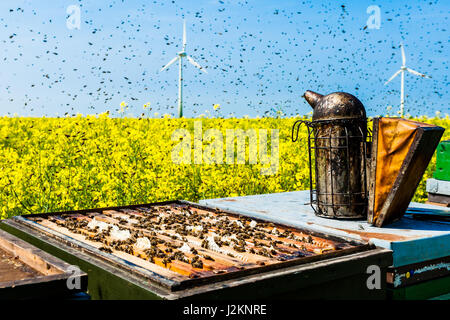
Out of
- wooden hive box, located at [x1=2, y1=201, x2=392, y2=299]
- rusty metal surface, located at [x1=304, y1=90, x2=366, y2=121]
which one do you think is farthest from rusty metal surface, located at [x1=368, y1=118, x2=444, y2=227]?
wooden hive box, located at [x1=2, y1=201, x2=392, y2=299]

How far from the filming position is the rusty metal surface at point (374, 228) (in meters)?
3.65

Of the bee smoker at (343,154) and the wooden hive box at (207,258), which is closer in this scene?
the wooden hive box at (207,258)

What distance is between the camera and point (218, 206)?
203 inches

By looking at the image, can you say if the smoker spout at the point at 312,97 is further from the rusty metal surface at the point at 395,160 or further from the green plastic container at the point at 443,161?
the green plastic container at the point at 443,161

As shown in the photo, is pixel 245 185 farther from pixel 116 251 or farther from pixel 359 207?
pixel 116 251

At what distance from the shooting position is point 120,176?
7.14 meters

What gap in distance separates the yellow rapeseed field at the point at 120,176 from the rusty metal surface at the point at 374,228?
69.0 inches

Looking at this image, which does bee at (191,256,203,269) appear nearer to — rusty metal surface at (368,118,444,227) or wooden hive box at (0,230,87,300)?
wooden hive box at (0,230,87,300)

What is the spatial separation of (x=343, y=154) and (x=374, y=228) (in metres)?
0.80

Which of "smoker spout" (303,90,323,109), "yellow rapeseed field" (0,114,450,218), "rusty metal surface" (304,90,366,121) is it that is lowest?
"yellow rapeseed field" (0,114,450,218)

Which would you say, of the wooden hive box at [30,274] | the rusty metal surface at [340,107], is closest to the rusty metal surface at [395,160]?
the rusty metal surface at [340,107]

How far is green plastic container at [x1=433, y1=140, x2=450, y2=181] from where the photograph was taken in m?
6.14

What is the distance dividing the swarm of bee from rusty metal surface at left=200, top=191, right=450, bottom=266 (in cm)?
26
